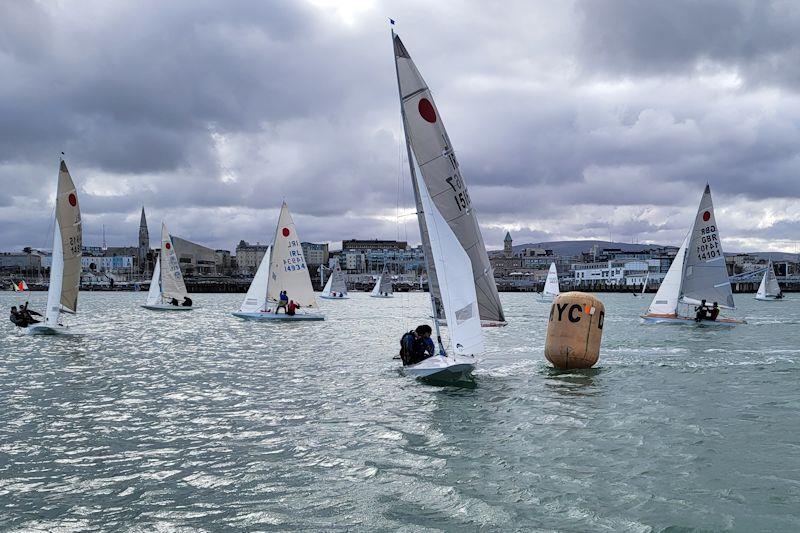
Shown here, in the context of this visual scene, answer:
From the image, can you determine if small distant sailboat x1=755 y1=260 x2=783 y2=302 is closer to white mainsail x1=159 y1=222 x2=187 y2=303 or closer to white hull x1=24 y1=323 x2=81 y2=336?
white mainsail x1=159 y1=222 x2=187 y2=303

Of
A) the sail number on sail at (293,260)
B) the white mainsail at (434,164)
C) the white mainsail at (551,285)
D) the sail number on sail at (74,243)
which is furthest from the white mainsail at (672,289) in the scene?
the white mainsail at (551,285)

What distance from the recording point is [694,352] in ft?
88.4

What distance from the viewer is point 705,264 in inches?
1660

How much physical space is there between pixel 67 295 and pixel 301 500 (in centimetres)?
2459

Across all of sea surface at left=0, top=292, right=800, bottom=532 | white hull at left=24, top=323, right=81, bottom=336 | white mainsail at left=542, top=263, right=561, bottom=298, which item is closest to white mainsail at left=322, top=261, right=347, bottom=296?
white mainsail at left=542, top=263, right=561, bottom=298

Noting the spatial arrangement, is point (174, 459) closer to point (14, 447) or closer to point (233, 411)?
point (14, 447)

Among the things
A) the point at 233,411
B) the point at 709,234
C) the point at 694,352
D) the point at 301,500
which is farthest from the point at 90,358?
the point at 709,234

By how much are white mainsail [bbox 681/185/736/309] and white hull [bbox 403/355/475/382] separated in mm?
29350

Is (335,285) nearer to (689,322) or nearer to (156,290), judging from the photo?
(156,290)

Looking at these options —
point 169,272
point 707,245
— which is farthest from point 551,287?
point 169,272

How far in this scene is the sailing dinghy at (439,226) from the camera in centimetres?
1698

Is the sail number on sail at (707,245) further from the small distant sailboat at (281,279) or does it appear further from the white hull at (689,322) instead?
the small distant sailboat at (281,279)

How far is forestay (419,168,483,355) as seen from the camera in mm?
17000

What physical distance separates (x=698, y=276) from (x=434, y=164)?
30.8 metres
